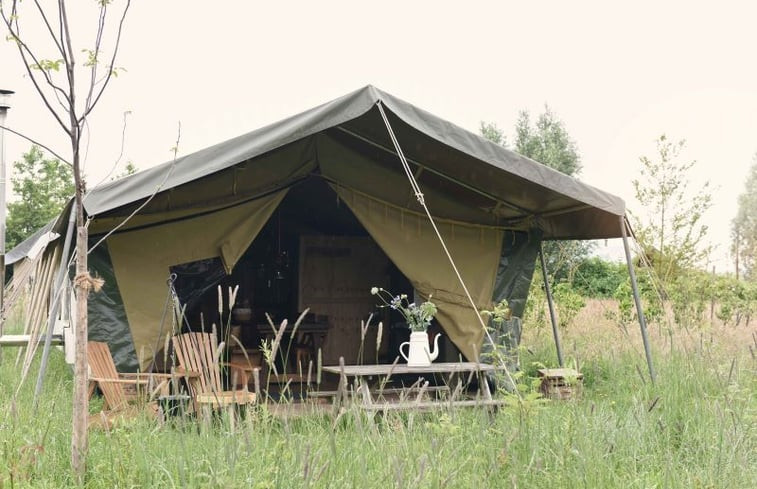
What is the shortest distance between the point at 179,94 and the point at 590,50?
8141 millimetres

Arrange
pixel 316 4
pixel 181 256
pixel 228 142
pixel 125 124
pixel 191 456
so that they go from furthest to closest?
pixel 316 4
pixel 181 256
pixel 228 142
pixel 125 124
pixel 191 456

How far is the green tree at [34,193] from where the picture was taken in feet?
70.8

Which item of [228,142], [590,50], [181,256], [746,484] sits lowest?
[746,484]

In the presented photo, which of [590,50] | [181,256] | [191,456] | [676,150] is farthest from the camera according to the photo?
[590,50]

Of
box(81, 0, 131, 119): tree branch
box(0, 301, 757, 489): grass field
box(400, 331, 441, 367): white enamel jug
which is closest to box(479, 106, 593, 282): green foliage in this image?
box(400, 331, 441, 367): white enamel jug

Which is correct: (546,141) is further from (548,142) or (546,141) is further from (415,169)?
(415,169)

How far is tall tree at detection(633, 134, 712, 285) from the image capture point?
30.9ft

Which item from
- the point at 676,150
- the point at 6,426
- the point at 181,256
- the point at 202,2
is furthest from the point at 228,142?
the point at 676,150

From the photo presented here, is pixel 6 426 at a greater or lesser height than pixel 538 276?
lesser

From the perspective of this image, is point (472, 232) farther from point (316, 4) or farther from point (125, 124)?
point (316, 4)

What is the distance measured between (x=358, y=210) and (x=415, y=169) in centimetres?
56

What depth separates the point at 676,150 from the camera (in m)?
9.45

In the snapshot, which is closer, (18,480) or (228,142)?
(18,480)

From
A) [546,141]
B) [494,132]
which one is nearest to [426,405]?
[546,141]
